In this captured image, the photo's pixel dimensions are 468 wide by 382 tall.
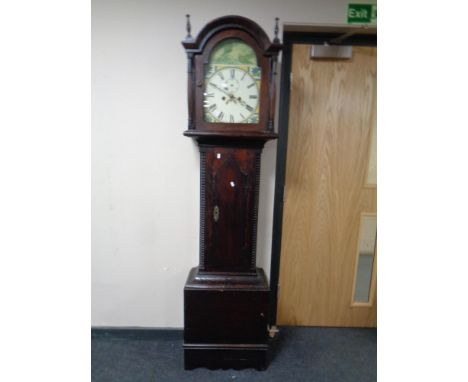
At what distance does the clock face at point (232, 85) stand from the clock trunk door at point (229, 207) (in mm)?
179

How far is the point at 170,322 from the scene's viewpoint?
1781mm

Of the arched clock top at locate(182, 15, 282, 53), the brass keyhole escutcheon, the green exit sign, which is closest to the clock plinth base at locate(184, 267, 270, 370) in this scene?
the brass keyhole escutcheon

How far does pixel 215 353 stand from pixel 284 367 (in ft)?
1.44

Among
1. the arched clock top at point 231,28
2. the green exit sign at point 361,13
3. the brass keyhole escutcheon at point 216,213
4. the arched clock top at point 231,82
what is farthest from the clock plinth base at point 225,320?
the green exit sign at point 361,13

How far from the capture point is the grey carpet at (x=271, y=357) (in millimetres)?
1524

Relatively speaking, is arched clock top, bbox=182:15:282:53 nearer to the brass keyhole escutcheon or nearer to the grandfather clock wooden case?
the grandfather clock wooden case

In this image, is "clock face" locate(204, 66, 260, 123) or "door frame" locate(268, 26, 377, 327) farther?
"door frame" locate(268, 26, 377, 327)

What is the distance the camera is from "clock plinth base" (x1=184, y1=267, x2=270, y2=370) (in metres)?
1.46

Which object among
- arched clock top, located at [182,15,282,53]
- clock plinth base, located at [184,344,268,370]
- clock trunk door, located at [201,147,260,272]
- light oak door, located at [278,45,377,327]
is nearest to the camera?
arched clock top, located at [182,15,282,53]

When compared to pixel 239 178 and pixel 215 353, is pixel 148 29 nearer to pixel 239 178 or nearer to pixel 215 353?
pixel 239 178

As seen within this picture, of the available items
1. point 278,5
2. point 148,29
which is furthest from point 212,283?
point 278,5

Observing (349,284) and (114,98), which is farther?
(349,284)

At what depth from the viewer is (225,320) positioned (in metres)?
1.49

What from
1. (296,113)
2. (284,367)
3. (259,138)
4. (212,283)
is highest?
(296,113)
